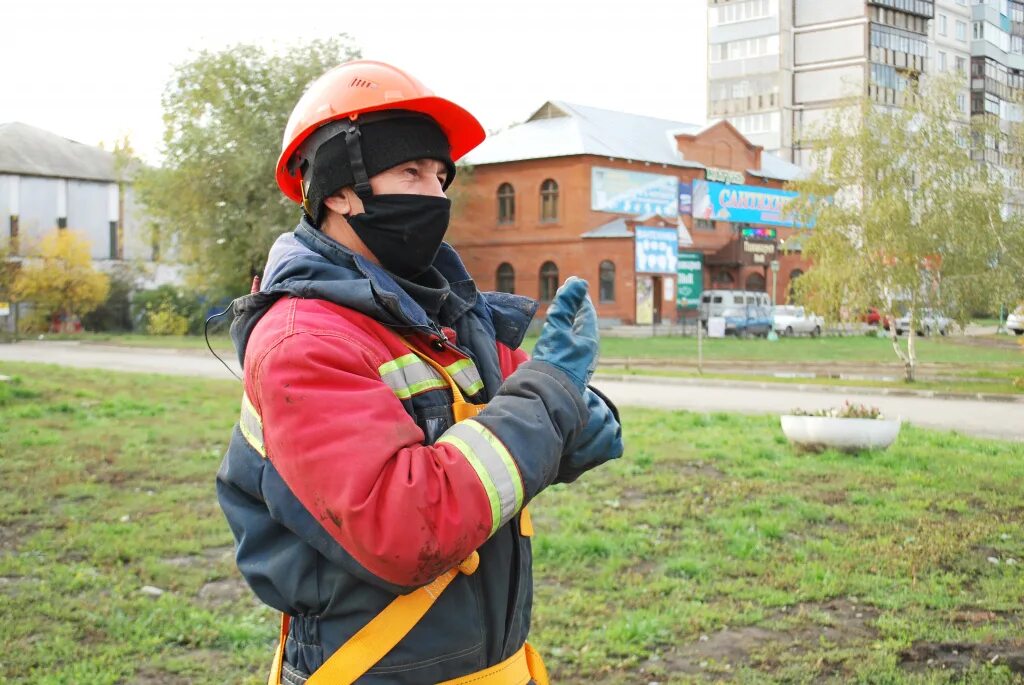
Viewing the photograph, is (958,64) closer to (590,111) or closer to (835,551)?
(835,551)

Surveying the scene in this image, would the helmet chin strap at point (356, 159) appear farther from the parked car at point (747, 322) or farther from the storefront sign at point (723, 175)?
the storefront sign at point (723, 175)

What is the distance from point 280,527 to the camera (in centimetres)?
214

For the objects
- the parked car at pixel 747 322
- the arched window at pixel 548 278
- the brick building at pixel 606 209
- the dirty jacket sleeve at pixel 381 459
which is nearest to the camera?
the dirty jacket sleeve at pixel 381 459

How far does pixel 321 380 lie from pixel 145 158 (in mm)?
45818

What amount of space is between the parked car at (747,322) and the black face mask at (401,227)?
45.0 m

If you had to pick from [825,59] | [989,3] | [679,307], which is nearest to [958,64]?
[989,3]

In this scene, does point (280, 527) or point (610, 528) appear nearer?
point (280, 527)

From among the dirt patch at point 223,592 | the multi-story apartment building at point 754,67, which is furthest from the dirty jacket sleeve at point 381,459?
the multi-story apartment building at point 754,67

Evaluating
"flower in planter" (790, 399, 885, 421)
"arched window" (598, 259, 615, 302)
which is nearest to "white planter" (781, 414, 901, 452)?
"flower in planter" (790, 399, 885, 421)

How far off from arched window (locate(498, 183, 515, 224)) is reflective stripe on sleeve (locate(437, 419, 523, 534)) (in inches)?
2014

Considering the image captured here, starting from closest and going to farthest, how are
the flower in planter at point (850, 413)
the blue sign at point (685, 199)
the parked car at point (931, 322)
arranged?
the flower in planter at point (850, 413)
the parked car at point (931, 322)
the blue sign at point (685, 199)

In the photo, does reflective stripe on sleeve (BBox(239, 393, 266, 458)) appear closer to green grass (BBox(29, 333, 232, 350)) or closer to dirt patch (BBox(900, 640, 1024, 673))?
dirt patch (BBox(900, 640, 1024, 673))

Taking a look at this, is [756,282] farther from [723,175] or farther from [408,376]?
[408,376]

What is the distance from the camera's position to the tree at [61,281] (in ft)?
157
